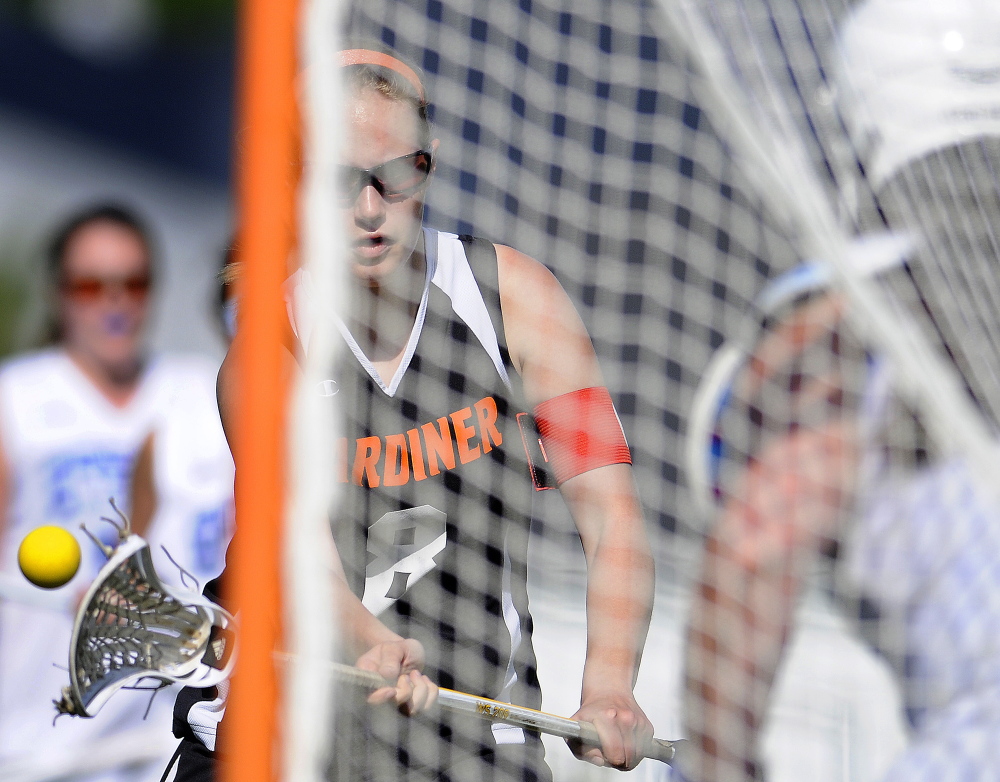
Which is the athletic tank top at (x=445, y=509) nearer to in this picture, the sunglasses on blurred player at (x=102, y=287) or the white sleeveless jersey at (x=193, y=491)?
the white sleeveless jersey at (x=193, y=491)

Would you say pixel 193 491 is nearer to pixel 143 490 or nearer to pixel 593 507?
pixel 143 490

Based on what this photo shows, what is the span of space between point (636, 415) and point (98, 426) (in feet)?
4.95

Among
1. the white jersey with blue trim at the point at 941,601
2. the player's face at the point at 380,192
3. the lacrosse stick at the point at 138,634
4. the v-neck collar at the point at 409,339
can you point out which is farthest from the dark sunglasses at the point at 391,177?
the white jersey with blue trim at the point at 941,601

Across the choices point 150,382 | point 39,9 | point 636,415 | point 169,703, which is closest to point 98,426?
point 150,382

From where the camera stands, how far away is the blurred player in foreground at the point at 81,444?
2676mm

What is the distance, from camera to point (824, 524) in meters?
1.63

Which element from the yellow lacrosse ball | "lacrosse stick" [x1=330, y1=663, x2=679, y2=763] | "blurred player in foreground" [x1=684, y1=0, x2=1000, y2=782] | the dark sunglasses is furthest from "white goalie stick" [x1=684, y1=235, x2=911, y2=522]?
the yellow lacrosse ball

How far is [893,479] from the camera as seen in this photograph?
1667 millimetres

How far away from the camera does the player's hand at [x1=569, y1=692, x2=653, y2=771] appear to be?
4.44 ft

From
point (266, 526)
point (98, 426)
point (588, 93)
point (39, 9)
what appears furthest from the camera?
point (39, 9)

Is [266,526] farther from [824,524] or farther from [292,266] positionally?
[824,524]

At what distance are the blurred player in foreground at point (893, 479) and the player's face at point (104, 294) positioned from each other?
1766 mm

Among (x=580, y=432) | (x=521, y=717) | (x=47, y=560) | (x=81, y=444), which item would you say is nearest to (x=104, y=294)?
(x=81, y=444)

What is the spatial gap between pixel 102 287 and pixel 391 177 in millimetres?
1746
